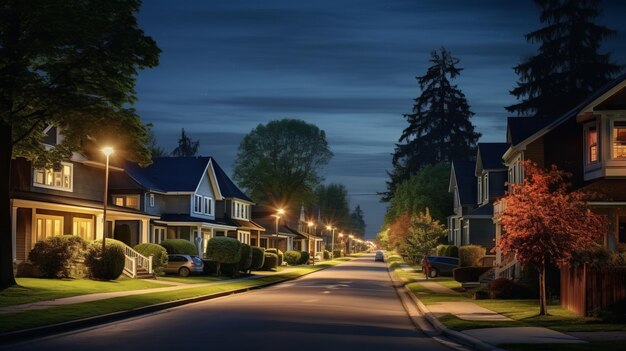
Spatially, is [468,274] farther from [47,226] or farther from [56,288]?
[56,288]

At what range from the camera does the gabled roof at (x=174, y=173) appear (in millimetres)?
67312

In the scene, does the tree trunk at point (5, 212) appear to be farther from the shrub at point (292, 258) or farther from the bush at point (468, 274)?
the shrub at point (292, 258)

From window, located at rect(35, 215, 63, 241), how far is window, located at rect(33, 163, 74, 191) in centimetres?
169

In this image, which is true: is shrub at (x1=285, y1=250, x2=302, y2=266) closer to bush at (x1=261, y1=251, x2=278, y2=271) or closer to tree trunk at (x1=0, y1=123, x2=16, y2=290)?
bush at (x1=261, y1=251, x2=278, y2=271)

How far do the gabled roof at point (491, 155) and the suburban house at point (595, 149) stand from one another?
1688 cm

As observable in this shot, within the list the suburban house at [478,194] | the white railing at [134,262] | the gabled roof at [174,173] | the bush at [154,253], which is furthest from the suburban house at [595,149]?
the gabled roof at [174,173]

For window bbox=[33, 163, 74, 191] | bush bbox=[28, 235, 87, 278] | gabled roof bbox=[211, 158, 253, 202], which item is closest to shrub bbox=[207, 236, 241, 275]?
window bbox=[33, 163, 74, 191]

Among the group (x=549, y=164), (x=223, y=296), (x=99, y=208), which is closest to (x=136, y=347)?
(x=223, y=296)

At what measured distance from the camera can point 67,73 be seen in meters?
29.5

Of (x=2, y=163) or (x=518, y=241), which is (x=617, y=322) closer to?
(x=518, y=241)

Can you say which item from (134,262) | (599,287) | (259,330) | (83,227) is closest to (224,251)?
(83,227)

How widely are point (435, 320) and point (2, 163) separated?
17101mm

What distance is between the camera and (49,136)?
144 feet

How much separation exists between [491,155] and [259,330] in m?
41.5
